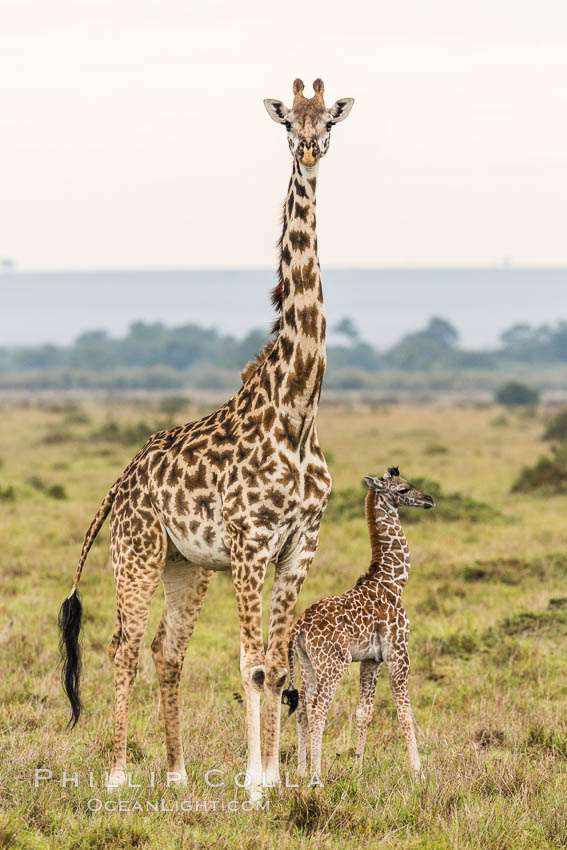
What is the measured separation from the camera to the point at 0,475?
21984 mm

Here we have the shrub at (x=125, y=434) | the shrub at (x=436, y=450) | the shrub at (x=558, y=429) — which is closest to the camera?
the shrub at (x=436, y=450)

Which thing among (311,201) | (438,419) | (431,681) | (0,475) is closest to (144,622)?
(311,201)

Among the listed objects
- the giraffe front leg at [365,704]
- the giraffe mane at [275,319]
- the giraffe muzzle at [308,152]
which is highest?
the giraffe muzzle at [308,152]

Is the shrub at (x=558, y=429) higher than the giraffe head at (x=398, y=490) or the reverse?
the reverse

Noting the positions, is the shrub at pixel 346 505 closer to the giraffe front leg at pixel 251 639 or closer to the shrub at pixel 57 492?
the shrub at pixel 57 492

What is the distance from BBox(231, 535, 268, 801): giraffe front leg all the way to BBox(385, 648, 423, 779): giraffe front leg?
0.94 m

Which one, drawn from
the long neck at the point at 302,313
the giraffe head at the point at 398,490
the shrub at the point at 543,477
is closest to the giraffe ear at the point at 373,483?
the giraffe head at the point at 398,490

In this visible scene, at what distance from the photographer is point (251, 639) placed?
5777 mm

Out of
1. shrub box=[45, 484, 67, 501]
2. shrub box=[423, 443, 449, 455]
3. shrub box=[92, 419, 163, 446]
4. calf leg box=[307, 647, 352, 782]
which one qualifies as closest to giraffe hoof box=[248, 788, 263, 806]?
calf leg box=[307, 647, 352, 782]

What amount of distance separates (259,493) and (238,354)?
132m

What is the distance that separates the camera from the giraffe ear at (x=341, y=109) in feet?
19.0

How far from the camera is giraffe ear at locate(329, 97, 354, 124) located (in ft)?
19.0

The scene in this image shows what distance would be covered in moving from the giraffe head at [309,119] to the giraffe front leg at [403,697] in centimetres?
279

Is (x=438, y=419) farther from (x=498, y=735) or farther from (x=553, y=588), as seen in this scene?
(x=498, y=735)
